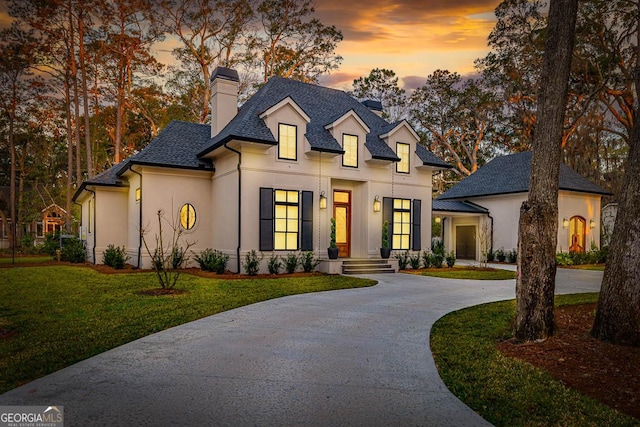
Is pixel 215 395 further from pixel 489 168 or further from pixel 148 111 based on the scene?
pixel 148 111

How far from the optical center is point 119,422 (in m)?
3.03

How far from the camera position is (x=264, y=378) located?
4.00 meters

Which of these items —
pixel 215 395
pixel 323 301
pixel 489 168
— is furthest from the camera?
pixel 489 168

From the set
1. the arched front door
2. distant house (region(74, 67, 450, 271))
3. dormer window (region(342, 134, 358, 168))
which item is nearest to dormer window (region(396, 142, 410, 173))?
distant house (region(74, 67, 450, 271))

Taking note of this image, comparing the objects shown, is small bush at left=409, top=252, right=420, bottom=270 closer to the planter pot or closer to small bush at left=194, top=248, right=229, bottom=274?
the planter pot

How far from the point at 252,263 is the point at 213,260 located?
1.51m

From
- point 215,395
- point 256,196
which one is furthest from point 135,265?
point 215,395

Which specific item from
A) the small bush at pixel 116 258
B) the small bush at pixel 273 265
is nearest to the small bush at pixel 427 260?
the small bush at pixel 273 265

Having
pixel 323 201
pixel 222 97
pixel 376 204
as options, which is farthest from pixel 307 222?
pixel 222 97

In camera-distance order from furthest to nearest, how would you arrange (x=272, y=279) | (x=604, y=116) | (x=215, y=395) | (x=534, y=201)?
1. (x=604, y=116)
2. (x=272, y=279)
3. (x=534, y=201)
4. (x=215, y=395)

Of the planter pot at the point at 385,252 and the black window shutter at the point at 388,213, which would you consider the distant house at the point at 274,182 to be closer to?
the black window shutter at the point at 388,213

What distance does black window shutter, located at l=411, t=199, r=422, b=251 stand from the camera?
627 inches

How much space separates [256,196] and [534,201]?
900 centimetres

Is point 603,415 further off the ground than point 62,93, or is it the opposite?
point 62,93
